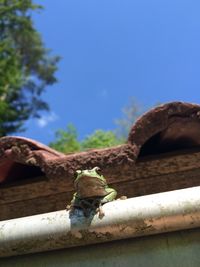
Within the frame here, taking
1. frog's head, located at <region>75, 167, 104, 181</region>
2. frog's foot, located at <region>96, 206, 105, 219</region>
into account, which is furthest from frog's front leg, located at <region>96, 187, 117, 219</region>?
frog's head, located at <region>75, 167, 104, 181</region>

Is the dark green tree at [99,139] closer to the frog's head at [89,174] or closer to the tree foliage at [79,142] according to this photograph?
the tree foliage at [79,142]

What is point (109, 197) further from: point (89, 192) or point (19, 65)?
point (19, 65)

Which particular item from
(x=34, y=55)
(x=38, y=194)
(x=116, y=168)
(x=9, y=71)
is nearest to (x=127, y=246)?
(x=116, y=168)

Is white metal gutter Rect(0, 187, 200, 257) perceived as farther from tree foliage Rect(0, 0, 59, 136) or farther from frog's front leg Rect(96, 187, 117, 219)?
tree foliage Rect(0, 0, 59, 136)

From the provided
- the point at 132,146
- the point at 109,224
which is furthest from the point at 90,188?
the point at 132,146

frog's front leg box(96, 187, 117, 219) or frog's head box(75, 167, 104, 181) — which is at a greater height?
frog's head box(75, 167, 104, 181)

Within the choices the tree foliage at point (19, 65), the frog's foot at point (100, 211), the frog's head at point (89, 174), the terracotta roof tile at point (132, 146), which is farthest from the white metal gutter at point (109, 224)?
the tree foliage at point (19, 65)
